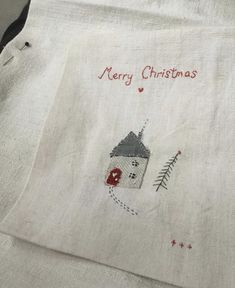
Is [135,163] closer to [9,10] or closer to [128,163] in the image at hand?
[128,163]

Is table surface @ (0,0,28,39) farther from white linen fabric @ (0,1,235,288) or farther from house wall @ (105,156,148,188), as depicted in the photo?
Answer: house wall @ (105,156,148,188)

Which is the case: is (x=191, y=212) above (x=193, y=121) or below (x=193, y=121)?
below

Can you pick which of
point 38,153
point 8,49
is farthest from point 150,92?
point 8,49

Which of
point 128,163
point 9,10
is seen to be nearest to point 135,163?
point 128,163

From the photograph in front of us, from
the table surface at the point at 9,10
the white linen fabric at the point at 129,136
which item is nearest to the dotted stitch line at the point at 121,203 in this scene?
the white linen fabric at the point at 129,136

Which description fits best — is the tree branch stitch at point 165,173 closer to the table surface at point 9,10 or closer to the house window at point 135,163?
the house window at point 135,163

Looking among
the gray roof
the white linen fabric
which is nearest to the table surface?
the white linen fabric

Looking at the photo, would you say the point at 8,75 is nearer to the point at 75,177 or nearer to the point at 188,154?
the point at 75,177
